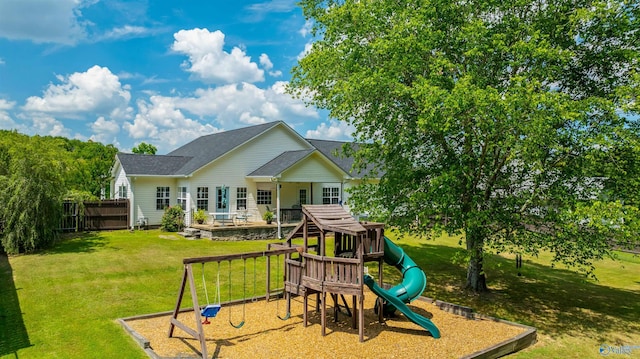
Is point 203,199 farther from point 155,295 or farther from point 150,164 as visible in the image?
point 155,295

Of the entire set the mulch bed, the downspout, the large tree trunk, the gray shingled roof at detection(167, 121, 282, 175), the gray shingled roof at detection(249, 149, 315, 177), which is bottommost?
the mulch bed

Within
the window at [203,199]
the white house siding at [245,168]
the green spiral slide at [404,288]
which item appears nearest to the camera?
the green spiral slide at [404,288]

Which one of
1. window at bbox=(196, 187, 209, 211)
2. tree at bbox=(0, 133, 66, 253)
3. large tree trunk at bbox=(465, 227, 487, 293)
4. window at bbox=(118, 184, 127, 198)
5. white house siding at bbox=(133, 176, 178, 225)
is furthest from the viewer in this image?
window at bbox=(118, 184, 127, 198)

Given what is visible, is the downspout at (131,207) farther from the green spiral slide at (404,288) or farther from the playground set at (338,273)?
the green spiral slide at (404,288)

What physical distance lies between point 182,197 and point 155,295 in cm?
1418

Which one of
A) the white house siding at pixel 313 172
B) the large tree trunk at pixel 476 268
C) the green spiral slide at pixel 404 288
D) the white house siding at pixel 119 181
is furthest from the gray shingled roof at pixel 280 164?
the green spiral slide at pixel 404 288

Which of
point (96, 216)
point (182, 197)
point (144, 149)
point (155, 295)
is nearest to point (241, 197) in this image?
point (182, 197)

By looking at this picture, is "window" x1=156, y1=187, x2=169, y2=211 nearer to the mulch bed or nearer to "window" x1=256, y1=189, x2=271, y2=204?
"window" x1=256, y1=189, x2=271, y2=204

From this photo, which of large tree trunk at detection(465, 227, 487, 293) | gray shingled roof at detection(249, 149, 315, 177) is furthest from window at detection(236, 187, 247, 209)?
large tree trunk at detection(465, 227, 487, 293)

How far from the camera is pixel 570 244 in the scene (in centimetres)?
1042

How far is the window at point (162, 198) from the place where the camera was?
25.3 m

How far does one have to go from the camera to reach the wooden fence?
21655mm

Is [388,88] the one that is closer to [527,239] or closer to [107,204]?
[527,239]

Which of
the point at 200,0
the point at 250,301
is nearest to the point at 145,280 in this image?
the point at 250,301
